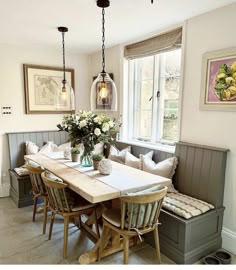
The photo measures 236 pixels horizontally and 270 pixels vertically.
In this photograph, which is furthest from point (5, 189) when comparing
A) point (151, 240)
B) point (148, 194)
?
point (148, 194)

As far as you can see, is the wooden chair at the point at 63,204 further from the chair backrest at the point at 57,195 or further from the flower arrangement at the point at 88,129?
the flower arrangement at the point at 88,129

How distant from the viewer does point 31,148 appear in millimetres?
3738

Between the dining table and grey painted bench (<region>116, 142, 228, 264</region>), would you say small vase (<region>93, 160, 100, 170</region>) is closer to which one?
the dining table

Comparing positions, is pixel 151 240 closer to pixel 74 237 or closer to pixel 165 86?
pixel 74 237

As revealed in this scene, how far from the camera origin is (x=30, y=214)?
10.5 feet

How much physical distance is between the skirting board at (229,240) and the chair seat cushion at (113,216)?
1170 mm

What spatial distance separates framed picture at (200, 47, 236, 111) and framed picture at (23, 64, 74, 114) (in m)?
2.16

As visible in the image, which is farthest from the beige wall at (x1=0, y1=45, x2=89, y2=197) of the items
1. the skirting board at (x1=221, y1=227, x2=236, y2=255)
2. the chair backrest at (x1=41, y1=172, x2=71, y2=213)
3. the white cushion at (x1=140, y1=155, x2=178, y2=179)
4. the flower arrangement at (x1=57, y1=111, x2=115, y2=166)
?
the skirting board at (x1=221, y1=227, x2=236, y2=255)

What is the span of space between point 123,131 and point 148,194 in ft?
6.88

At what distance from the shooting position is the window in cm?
312

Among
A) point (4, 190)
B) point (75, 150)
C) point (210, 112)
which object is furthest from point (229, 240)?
point (4, 190)

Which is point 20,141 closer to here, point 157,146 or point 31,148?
point 31,148

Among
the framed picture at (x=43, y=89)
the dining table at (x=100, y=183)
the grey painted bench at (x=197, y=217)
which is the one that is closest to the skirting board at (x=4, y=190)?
the framed picture at (x=43, y=89)

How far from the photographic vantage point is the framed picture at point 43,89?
12.6 ft
